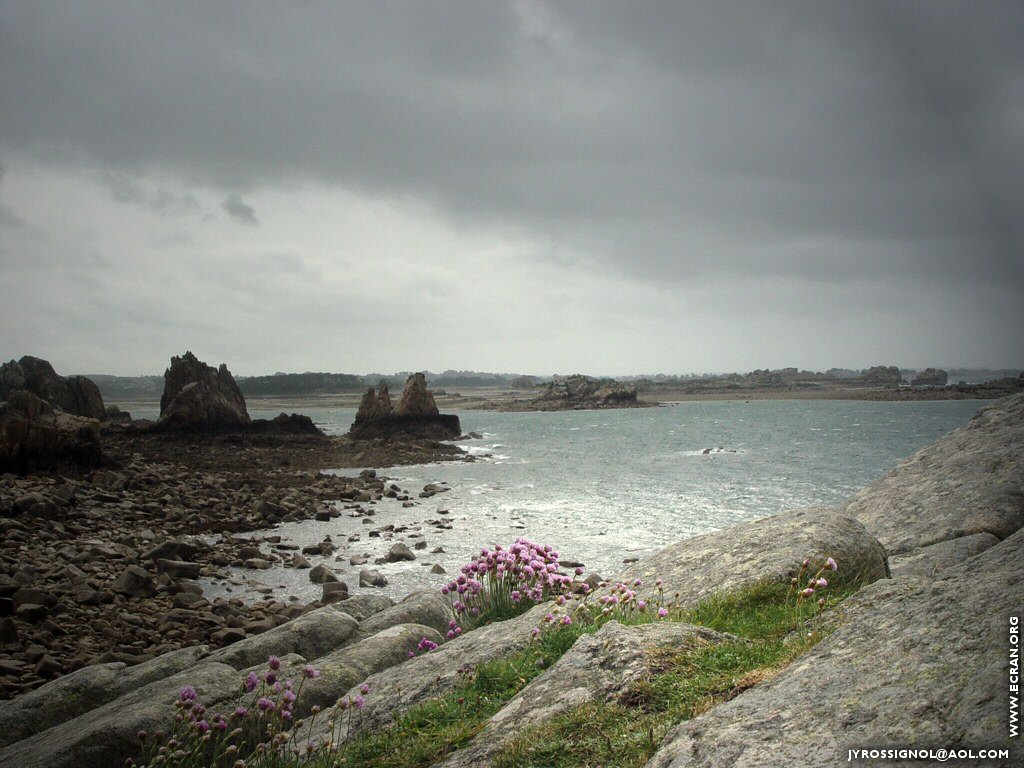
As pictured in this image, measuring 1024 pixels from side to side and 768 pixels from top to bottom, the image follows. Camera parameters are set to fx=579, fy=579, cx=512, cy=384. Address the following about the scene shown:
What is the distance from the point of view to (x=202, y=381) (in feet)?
182

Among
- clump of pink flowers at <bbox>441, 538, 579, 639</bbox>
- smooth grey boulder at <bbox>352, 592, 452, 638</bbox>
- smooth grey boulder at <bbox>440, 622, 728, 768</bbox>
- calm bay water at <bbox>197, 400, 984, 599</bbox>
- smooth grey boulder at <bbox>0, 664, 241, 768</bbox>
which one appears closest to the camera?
smooth grey boulder at <bbox>440, 622, 728, 768</bbox>

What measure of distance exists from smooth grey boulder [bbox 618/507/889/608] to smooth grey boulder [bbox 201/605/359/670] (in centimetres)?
474

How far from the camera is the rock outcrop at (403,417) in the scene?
61562 mm

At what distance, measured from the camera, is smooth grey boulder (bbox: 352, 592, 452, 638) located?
380 inches

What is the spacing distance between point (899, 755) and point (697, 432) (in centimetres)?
7650

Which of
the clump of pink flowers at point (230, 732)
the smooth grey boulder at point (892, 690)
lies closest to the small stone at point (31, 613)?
the clump of pink flowers at point (230, 732)

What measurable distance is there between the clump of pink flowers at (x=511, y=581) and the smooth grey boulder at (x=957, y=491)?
4764mm

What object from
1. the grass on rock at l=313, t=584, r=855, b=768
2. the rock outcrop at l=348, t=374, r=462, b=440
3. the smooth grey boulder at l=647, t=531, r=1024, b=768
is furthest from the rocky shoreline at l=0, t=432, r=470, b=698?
the rock outcrop at l=348, t=374, r=462, b=440

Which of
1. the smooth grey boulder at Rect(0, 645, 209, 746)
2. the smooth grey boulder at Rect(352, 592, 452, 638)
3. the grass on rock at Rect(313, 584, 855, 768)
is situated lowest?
the smooth grey boulder at Rect(352, 592, 452, 638)

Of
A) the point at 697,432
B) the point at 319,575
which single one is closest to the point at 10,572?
the point at 319,575

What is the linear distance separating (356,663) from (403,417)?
5791 centimetres

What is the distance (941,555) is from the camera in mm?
6918

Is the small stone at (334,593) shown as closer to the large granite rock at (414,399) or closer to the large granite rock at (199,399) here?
the large granite rock at (199,399)

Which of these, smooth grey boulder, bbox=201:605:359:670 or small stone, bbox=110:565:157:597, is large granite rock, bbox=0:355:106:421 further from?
smooth grey boulder, bbox=201:605:359:670
